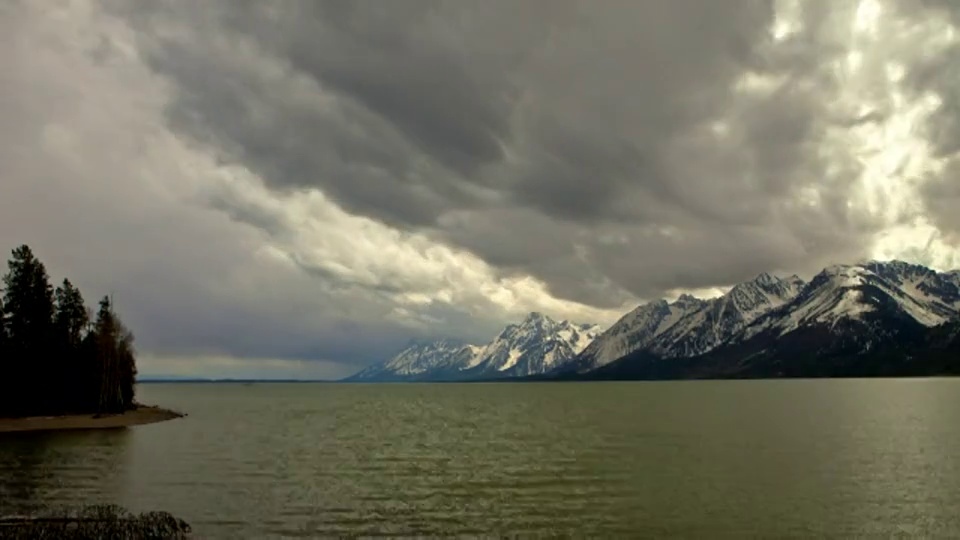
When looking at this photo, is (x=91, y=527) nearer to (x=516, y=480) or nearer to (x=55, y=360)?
(x=516, y=480)

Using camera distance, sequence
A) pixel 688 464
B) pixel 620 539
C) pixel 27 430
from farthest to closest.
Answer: pixel 27 430 → pixel 688 464 → pixel 620 539

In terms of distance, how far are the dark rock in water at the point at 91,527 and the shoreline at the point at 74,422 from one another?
309 ft

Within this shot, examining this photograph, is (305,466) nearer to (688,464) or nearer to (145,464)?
(145,464)

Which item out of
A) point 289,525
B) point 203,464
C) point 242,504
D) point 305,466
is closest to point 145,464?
point 203,464

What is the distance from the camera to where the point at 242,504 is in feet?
172

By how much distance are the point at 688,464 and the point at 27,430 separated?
108061 millimetres

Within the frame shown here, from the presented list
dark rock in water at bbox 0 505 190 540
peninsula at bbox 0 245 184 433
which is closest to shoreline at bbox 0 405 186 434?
peninsula at bbox 0 245 184 433

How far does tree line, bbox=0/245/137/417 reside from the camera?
411 ft

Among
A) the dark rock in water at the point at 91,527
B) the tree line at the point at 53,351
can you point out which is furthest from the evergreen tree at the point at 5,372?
the dark rock in water at the point at 91,527

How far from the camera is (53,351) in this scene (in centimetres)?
13150

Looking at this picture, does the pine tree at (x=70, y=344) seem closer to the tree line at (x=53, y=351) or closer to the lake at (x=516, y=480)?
the tree line at (x=53, y=351)

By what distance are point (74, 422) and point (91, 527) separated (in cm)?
10588

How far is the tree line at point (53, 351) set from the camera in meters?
125

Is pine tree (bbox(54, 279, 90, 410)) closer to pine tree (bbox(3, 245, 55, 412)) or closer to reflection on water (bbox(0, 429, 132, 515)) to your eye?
pine tree (bbox(3, 245, 55, 412))
